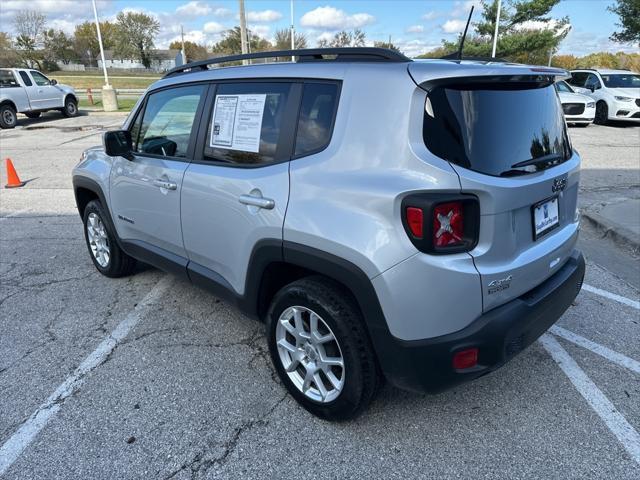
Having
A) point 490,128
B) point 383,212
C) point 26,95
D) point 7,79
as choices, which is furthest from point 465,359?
point 7,79

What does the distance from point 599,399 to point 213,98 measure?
296 cm

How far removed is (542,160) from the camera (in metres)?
2.46

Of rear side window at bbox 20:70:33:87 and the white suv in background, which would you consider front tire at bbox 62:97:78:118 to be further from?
the white suv in background

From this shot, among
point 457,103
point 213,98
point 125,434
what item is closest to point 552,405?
point 457,103

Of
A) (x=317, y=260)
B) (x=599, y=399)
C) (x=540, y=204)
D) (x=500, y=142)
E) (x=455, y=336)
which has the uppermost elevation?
(x=500, y=142)

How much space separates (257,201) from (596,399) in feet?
7.41

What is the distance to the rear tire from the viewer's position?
16.2 meters

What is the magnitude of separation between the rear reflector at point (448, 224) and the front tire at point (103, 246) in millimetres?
3145

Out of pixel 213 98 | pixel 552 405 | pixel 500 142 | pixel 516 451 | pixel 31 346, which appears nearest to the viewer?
pixel 500 142

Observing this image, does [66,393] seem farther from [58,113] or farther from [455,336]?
[58,113]

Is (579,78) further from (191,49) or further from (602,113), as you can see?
(191,49)

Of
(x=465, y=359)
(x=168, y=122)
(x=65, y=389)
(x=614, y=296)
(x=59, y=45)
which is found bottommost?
(x=614, y=296)

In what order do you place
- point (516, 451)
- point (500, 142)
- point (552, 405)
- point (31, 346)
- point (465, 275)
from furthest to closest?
point (31, 346) < point (552, 405) < point (516, 451) < point (500, 142) < point (465, 275)

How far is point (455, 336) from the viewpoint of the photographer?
211 cm
